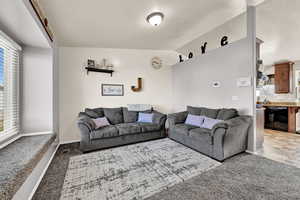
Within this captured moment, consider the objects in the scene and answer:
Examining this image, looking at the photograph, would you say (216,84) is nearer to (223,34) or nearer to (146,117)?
(223,34)

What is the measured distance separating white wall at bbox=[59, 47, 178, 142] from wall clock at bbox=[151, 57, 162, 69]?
14cm

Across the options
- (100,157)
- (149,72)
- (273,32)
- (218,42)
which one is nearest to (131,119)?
(100,157)

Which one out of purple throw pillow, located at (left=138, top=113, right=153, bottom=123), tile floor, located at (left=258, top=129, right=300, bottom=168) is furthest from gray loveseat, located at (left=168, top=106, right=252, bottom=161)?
purple throw pillow, located at (left=138, top=113, right=153, bottom=123)

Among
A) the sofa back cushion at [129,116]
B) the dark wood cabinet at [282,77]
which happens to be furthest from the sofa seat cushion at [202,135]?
the dark wood cabinet at [282,77]

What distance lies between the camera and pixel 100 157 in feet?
8.46

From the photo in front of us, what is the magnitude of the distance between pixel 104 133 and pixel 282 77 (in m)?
7.04

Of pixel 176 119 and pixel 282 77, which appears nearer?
pixel 176 119

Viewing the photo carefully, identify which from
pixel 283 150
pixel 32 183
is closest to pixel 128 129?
pixel 32 183

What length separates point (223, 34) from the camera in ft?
11.4

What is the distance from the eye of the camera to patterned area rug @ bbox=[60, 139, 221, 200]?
5.32ft

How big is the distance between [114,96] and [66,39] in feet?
6.30

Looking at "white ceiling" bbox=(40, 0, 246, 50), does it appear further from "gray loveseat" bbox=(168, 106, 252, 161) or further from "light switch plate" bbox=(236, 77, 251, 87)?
"gray loveseat" bbox=(168, 106, 252, 161)

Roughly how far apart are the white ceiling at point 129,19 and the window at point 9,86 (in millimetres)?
869

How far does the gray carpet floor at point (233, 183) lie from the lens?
154cm
